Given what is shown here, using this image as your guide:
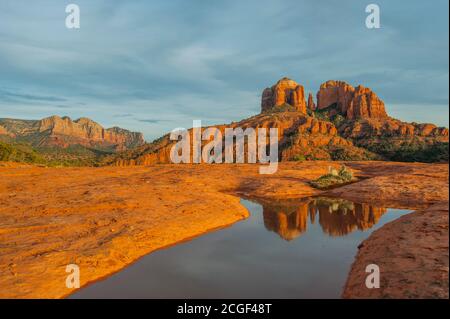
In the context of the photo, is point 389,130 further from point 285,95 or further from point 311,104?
point 285,95

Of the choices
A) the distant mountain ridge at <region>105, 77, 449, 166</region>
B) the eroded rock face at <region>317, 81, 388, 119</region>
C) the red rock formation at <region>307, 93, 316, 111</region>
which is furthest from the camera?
the red rock formation at <region>307, 93, 316, 111</region>

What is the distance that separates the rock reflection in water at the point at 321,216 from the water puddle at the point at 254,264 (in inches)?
2.1

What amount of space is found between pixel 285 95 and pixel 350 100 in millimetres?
30232

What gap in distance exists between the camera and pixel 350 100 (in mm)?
124062

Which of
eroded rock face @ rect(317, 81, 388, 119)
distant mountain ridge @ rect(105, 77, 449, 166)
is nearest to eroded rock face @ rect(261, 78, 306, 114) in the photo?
distant mountain ridge @ rect(105, 77, 449, 166)

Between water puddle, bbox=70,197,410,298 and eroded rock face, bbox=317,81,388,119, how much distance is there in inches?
4409

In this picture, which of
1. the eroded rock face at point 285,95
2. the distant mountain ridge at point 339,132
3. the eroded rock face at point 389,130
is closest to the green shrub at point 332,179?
the distant mountain ridge at point 339,132

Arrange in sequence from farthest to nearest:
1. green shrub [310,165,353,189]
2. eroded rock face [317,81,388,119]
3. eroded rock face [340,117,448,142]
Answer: eroded rock face [317,81,388,119], eroded rock face [340,117,448,142], green shrub [310,165,353,189]

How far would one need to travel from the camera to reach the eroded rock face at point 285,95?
136 m

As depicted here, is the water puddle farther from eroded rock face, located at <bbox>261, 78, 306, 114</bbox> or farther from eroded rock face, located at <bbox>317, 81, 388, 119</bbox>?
eroded rock face, located at <bbox>261, 78, 306, 114</bbox>

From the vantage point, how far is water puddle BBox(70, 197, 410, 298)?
28.7 ft

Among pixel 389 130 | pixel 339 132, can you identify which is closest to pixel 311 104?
pixel 339 132

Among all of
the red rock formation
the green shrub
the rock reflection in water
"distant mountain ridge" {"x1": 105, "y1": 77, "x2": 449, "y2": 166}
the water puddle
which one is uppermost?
the red rock formation

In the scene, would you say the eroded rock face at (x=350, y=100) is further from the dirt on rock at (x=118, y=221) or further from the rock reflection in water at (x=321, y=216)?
the rock reflection in water at (x=321, y=216)
